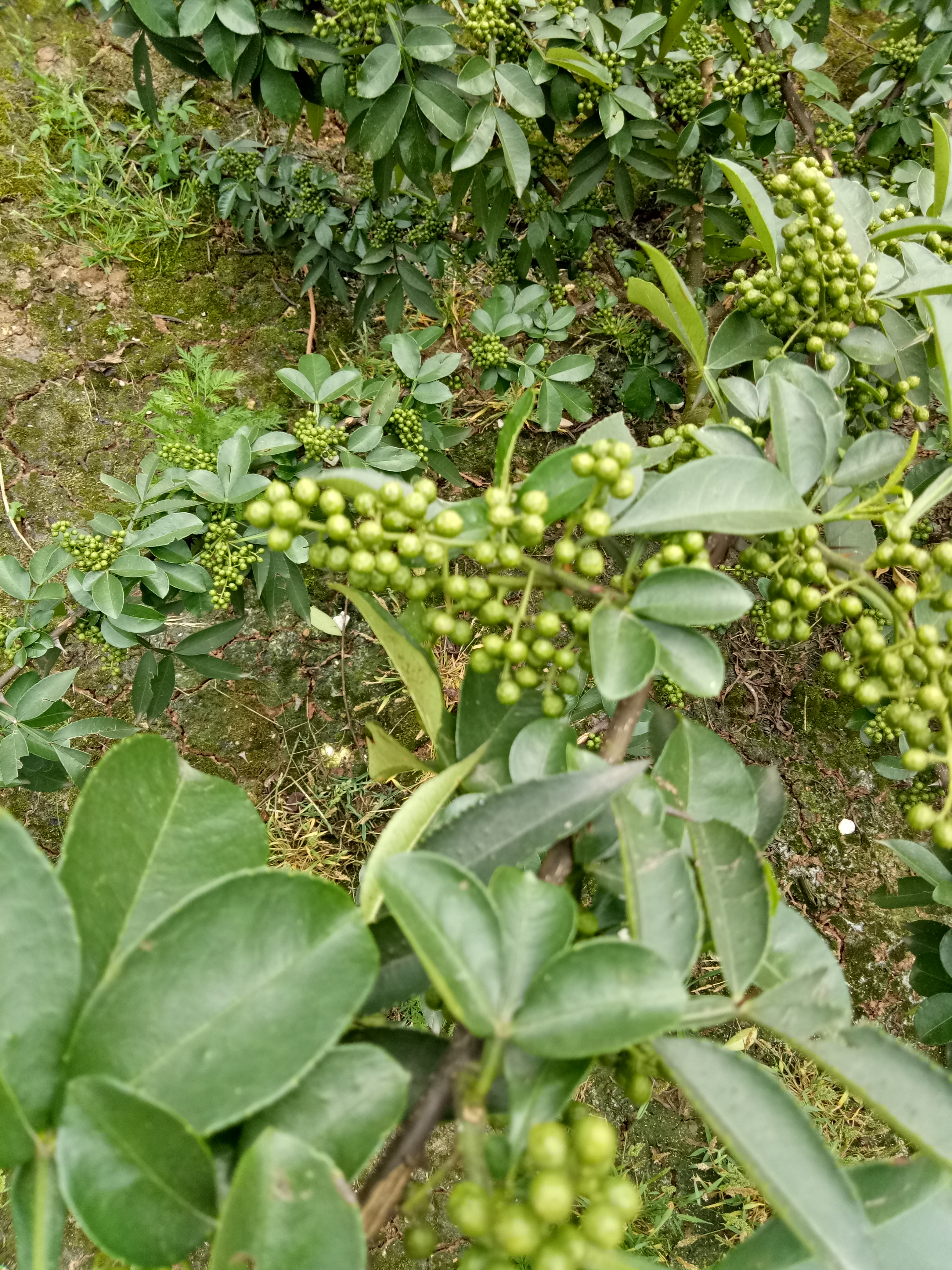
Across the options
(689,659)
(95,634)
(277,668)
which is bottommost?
(277,668)

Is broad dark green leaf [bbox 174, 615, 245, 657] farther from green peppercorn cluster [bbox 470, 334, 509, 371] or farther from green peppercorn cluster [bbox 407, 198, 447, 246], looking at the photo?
green peppercorn cluster [bbox 407, 198, 447, 246]

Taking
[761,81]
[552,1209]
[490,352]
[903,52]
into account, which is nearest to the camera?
[552,1209]

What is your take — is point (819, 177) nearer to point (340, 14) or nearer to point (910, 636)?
point (910, 636)

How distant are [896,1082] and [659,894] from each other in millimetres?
199

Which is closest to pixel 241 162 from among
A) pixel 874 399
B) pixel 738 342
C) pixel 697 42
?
pixel 697 42

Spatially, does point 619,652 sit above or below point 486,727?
above

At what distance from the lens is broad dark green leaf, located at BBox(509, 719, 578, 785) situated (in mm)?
702

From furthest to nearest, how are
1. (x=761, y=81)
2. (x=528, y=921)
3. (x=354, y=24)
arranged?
1. (x=761, y=81)
2. (x=354, y=24)
3. (x=528, y=921)

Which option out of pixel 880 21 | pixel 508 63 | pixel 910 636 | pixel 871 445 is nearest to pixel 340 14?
pixel 508 63

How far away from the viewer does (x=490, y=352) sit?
2045mm

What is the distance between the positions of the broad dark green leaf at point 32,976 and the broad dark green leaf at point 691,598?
50 cm

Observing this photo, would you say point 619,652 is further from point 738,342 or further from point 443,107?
point 443,107

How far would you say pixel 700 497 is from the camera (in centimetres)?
71

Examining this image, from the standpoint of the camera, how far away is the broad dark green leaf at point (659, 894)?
0.58m
